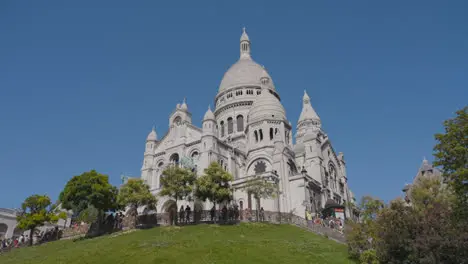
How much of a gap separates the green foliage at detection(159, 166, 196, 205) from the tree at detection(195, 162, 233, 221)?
3.45 feet

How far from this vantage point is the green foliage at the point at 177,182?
36312 mm

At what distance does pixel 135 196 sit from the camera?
119ft

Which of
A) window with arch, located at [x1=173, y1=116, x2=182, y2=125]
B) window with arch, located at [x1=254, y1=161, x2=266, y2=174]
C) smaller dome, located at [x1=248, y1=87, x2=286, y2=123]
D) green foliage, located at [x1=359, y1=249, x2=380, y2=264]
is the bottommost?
green foliage, located at [x1=359, y1=249, x2=380, y2=264]

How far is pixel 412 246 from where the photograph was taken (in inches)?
742

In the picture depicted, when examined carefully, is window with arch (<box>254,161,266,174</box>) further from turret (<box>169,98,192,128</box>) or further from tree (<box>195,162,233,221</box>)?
tree (<box>195,162,233,221</box>)

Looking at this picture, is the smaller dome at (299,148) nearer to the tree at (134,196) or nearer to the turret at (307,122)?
the turret at (307,122)

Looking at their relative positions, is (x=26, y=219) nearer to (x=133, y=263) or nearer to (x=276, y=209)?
(x=133, y=263)

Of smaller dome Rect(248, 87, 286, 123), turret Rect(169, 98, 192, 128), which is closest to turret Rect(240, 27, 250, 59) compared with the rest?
smaller dome Rect(248, 87, 286, 123)

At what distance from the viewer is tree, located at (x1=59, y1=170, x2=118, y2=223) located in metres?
37.2

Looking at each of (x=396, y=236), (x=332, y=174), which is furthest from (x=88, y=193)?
(x=332, y=174)

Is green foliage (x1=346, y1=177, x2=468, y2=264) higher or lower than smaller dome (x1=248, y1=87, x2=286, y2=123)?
lower

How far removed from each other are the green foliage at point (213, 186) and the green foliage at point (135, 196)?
17.0ft

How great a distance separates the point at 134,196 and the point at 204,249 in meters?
15.5

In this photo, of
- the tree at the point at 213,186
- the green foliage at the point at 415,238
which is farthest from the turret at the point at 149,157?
the green foliage at the point at 415,238
